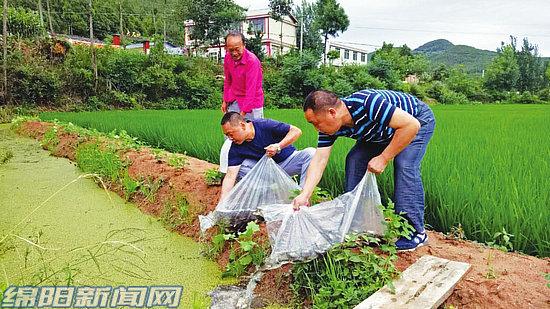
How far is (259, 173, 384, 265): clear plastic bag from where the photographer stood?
6.46ft

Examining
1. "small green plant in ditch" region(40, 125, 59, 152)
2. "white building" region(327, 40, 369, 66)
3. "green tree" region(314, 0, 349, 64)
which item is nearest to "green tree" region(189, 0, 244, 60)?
"green tree" region(314, 0, 349, 64)

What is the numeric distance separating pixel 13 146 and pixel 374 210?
6.89 meters

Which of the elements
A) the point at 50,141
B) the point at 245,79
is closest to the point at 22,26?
the point at 50,141

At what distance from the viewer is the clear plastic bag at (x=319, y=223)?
6.46 ft

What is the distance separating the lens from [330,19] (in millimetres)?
26562

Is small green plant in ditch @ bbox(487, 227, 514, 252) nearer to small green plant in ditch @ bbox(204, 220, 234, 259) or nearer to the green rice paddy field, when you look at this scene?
the green rice paddy field

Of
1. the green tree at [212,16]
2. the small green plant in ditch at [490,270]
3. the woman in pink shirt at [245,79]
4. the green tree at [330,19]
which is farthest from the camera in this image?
the green tree at [330,19]

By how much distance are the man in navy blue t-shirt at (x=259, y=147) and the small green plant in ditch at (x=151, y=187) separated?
118 cm

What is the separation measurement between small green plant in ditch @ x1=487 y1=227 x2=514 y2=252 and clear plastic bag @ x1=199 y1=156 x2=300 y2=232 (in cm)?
105

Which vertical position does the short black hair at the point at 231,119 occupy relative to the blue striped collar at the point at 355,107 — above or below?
below

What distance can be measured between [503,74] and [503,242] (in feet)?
106

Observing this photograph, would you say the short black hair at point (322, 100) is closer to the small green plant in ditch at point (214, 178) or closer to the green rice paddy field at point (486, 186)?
the green rice paddy field at point (486, 186)

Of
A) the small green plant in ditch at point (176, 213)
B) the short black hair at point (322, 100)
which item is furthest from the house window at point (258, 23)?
the short black hair at point (322, 100)

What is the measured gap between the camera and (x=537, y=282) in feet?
5.93
